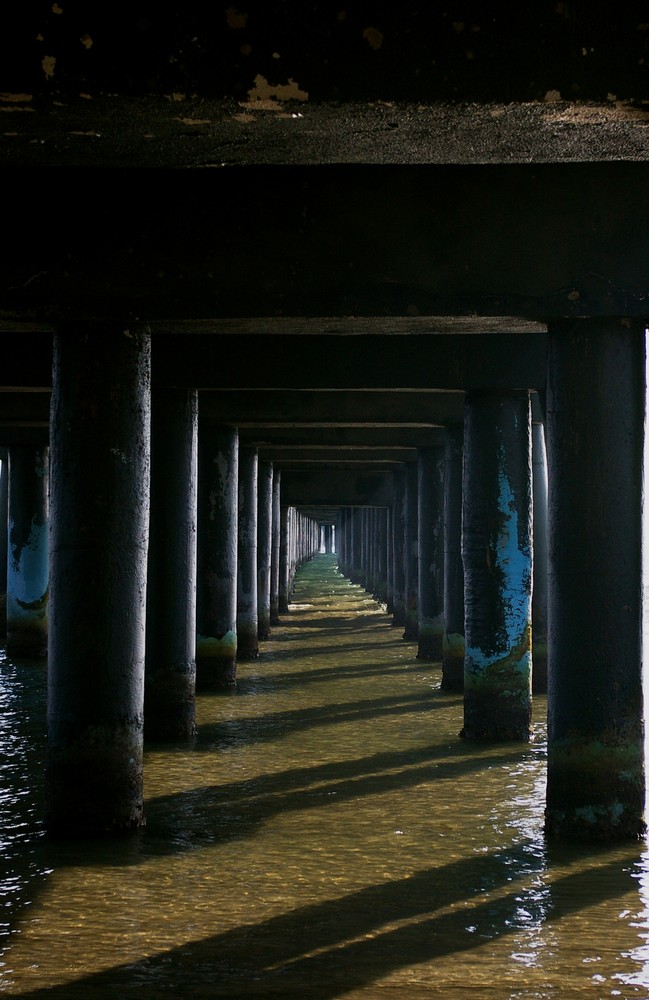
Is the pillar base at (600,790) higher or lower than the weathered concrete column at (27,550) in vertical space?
lower

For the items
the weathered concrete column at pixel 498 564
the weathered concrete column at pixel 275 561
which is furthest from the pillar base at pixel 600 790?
the weathered concrete column at pixel 275 561

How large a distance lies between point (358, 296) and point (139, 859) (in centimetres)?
332

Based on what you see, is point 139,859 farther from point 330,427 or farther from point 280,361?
point 330,427

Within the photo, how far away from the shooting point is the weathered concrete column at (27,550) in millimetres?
17328

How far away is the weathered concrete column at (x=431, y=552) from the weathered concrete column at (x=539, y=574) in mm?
2915

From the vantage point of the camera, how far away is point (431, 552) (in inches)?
675

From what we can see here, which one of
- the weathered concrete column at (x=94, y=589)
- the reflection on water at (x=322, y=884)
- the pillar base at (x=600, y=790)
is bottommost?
the reflection on water at (x=322, y=884)

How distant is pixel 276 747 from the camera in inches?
403

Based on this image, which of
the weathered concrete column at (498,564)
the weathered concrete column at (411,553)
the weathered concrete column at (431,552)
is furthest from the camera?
the weathered concrete column at (411,553)

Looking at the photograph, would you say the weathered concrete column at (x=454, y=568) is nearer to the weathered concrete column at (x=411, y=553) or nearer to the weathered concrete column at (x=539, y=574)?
the weathered concrete column at (x=539, y=574)

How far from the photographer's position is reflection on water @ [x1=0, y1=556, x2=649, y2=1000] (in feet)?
15.8

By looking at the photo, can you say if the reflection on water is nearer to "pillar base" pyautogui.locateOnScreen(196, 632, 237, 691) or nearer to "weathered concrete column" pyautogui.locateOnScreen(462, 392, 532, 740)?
"weathered concrete column" pyautogui.locateOnScreen(462, 392, 532, 740)

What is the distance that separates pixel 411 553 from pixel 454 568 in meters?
7.56

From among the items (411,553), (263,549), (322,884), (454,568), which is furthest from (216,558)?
(411,553)
